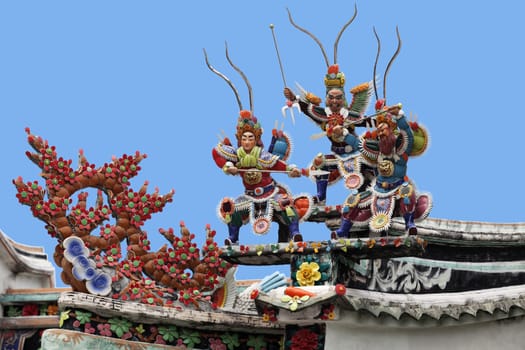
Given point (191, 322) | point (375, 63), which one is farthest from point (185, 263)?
point (375, 63)

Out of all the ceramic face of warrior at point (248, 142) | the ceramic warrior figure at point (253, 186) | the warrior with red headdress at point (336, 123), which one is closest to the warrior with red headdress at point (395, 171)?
the warrior with red headdress at point (336, 123)

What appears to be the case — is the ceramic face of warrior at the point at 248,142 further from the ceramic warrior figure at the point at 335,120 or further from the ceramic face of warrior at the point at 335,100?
the ceramic face of warrior at the point at 335,100

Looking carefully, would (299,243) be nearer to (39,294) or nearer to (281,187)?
(281,187)

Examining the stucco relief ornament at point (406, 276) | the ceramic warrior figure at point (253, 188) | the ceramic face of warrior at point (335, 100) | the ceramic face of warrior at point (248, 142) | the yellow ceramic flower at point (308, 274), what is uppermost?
the ceramic face of warrior at point (335, 100)

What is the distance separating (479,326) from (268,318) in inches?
83.5

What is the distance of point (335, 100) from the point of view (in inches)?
560

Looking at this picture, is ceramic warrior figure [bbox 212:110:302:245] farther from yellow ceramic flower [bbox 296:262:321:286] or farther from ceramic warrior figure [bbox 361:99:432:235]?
ceramic warrior figure [bbox 361:99:432:235]

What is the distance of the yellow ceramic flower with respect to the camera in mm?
12945

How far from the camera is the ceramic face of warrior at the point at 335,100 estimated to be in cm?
1423

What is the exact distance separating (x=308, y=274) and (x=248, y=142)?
5.31 ft

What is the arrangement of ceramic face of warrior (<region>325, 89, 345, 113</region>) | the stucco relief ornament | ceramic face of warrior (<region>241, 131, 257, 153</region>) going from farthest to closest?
ceramic face of warrior (<region>325, 89, 345, 113</region>)
ceramic face of warrior (<region>241, 131, 257, 153</region>)
the stucco relief ornament

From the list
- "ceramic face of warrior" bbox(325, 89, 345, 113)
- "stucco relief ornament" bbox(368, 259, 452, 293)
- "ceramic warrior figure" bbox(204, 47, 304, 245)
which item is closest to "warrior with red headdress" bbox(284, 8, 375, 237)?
"ceramic face of warrior" bbox(325, 89, 345, 113)

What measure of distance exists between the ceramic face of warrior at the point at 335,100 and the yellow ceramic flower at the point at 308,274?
1988mm

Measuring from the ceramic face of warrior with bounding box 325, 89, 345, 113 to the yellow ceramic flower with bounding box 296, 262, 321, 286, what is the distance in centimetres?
199
